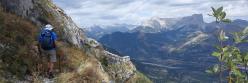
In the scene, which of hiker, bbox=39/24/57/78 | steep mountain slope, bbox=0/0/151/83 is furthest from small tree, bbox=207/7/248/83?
hiker, bbox=39/24/57/78

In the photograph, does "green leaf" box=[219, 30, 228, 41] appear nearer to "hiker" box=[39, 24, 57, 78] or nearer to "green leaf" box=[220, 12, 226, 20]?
"green leaf" box=[220, 12, 226, 20]

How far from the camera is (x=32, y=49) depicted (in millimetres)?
23891

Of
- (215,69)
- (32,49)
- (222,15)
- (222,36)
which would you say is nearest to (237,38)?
(222,36)

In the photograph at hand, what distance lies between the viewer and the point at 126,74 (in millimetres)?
40656

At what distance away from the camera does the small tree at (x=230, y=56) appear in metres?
6.70

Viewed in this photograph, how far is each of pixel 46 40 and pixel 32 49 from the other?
7.61ft

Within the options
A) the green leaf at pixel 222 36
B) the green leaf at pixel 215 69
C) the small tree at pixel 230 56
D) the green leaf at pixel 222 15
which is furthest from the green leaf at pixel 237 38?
the green leaf at pixel 215 69

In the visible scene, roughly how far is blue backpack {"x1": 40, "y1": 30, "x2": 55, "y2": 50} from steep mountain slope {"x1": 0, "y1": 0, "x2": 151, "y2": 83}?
1178 mm

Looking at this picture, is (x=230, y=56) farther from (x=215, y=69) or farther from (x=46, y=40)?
(x=46, y=40)

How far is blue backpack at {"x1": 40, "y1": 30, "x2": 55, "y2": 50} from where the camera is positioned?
2173 cm

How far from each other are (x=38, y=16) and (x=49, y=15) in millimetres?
1859

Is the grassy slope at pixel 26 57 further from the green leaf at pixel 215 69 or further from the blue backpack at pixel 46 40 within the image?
the green leaf at pixel 215 69

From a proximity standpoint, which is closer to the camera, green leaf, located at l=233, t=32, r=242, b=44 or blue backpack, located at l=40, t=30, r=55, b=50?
green leaf, located at l=233, t=32, r=242, b=44

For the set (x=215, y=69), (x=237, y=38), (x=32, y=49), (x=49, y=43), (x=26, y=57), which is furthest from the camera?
(x=32, y=49)
